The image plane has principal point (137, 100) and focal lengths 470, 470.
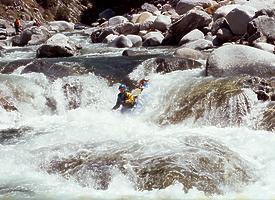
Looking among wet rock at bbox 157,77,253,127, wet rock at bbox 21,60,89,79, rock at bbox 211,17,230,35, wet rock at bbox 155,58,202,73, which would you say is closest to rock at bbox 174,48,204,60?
wet rock at bbox 155,58,202,73

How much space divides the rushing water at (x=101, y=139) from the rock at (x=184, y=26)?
4.85 m

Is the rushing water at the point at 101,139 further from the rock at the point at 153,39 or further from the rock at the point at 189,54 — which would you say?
the rock at the point at 153,39

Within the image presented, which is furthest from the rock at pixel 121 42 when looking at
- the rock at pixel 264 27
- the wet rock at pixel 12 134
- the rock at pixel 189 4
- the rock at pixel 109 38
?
the wet rock at pixel 12 134

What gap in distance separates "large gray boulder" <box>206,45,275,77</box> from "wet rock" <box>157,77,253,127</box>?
615mm

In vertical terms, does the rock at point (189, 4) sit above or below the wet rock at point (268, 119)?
below

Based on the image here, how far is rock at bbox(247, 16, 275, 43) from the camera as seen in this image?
15906 millimetres

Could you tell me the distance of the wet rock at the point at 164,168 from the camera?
7035 mm

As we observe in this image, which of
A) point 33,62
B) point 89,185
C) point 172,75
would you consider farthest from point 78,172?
point 33,62

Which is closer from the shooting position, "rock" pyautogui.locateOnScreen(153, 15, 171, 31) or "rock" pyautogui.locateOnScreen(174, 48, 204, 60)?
"rock" pyautogui.locateOnScreen(174, 48, 204, 60)

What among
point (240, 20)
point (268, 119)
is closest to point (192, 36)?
point (240, 20)

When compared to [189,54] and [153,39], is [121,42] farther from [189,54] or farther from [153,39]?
[189,54]

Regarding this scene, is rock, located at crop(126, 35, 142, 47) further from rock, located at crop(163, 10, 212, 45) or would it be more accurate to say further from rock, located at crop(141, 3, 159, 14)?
rock, located at crop(141, 3, 159, 14)

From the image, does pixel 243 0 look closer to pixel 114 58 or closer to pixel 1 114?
pixel 114 58

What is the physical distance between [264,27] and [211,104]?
6.50m
